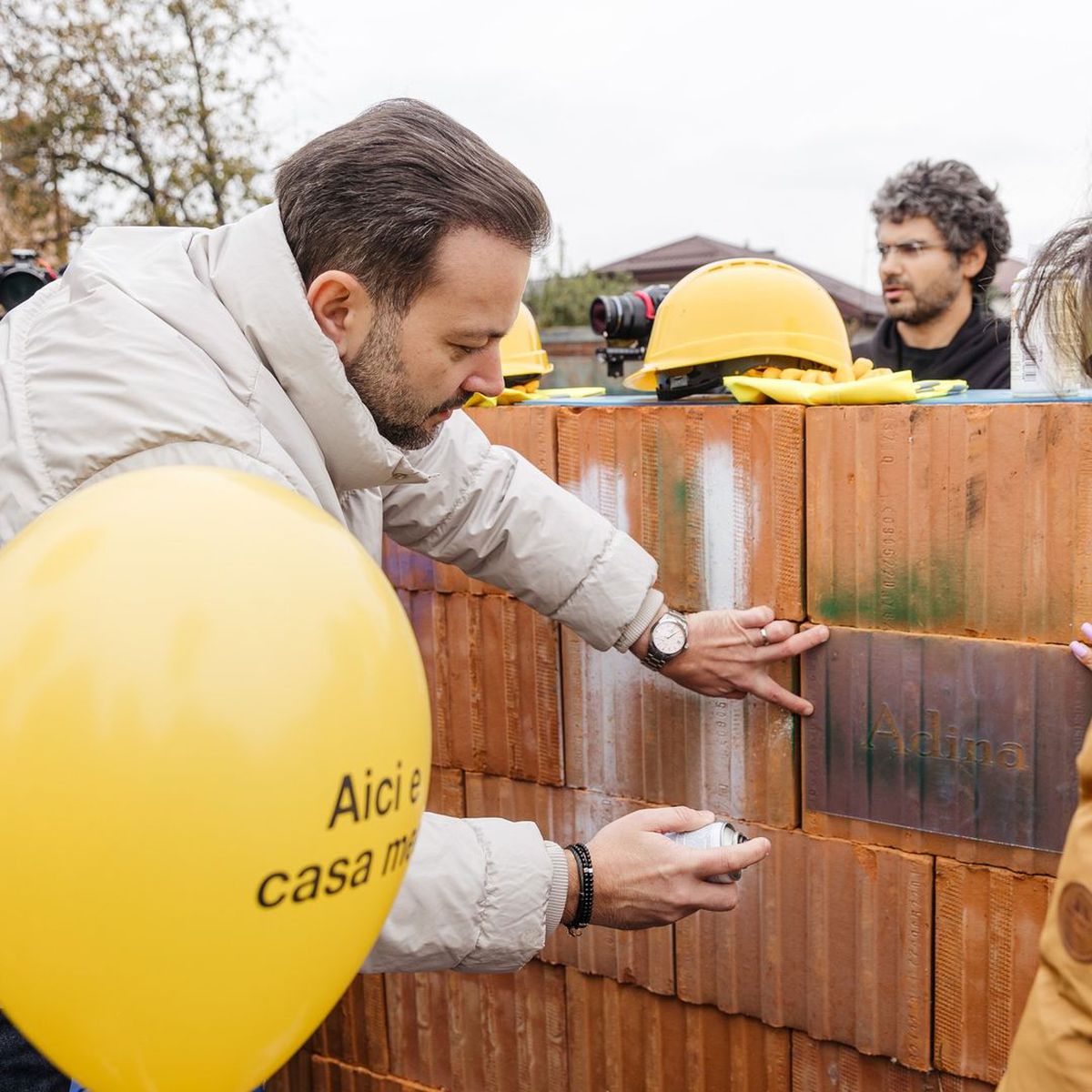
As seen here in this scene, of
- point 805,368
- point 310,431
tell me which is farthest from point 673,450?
point 310,431

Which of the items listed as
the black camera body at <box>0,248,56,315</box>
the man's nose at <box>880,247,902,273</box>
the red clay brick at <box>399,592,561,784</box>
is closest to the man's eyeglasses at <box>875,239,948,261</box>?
the man's nose at <box>880,247,902,273</box>

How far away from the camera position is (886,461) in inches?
87.7

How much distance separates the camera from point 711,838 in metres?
2.12

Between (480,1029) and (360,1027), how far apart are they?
0.45 meters

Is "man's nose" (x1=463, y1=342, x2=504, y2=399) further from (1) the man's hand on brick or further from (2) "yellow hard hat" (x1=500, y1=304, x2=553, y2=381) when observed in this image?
(2) "yellow hard hat" (x1=500, y1=304, x2=553, y2=381)

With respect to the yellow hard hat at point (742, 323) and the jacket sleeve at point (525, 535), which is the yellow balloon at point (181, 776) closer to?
the jacket sleeve at point (525, 535)

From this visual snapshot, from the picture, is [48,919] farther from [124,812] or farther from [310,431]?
[310,431]

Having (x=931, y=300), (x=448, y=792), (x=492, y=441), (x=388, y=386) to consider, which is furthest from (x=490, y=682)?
(x=931, y=300)

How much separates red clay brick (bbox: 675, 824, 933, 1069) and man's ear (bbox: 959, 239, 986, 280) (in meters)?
2.79

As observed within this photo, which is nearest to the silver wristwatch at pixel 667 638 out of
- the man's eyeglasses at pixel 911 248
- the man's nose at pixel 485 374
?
the man's nose at pixel 485 374

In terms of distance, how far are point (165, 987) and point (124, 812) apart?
213mm

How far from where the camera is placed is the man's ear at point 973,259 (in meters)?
4.40

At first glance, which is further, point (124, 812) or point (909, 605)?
point (909, 605)

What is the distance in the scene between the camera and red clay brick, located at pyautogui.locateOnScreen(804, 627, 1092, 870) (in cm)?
212
